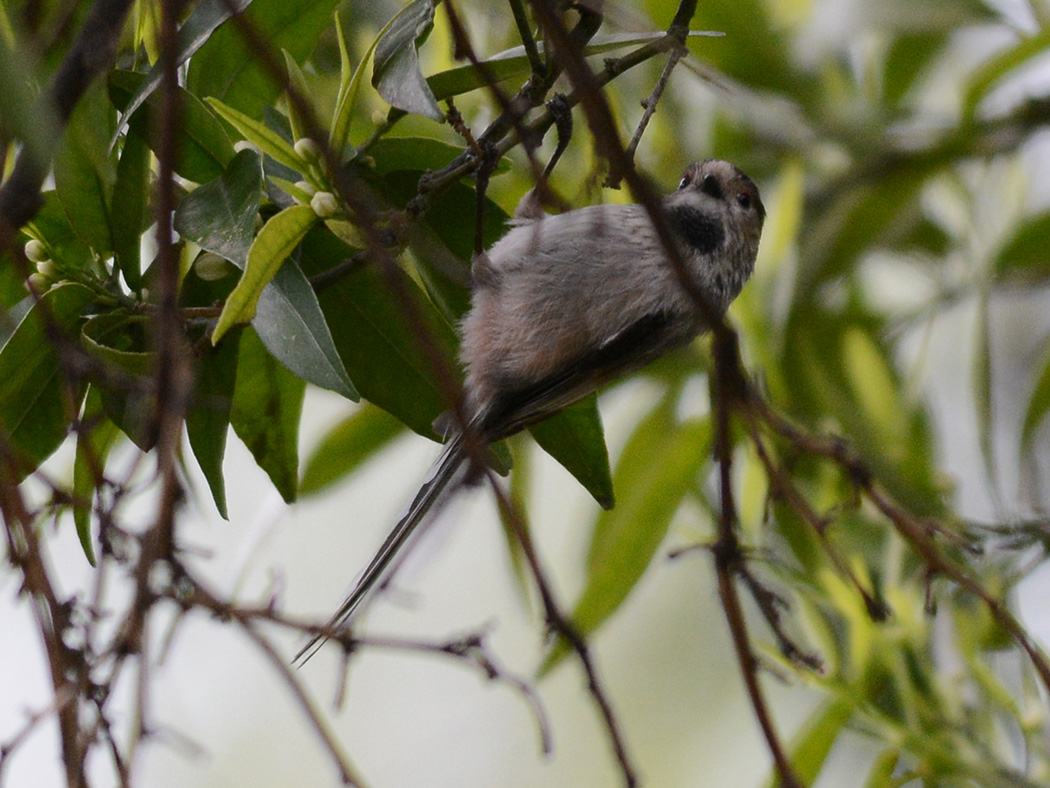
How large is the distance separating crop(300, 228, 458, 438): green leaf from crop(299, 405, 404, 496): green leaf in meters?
0.90

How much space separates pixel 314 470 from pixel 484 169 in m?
1.15

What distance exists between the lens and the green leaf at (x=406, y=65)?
1149 mm

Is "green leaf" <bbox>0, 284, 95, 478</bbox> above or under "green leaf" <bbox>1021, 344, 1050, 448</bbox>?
above

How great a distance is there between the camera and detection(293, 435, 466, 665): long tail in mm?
1487

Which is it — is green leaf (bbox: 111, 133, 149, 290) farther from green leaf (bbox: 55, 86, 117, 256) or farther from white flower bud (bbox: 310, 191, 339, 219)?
white flower bud (bbox: 310, 191, 339, 219)

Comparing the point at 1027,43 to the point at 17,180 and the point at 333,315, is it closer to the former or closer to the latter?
the point at 333,315

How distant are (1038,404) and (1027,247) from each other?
52 centimetres

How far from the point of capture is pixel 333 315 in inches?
56.0

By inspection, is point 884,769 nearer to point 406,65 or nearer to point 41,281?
point 406,65

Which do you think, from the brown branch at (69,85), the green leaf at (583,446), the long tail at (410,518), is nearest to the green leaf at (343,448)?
the long tail at (410,518)

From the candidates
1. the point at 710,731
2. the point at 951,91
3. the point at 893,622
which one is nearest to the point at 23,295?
the point at 893,622

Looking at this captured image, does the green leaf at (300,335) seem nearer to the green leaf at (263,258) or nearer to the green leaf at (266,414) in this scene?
the green leaf at (263,258)

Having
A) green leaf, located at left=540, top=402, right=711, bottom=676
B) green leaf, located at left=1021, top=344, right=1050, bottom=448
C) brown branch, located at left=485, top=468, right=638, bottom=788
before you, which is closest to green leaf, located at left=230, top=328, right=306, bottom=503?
brown branch, located at left=485, top=468, right=638, bottom=788

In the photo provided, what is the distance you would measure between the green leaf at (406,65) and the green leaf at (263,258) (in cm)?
15
